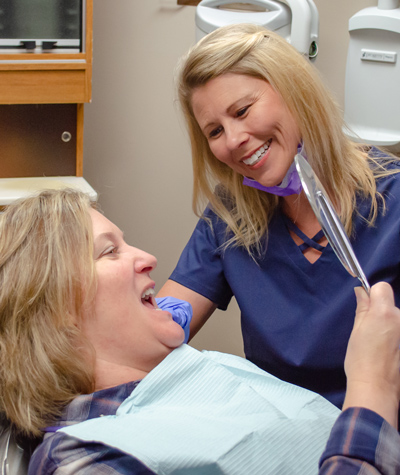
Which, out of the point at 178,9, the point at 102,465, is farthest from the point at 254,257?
the point at 178,9

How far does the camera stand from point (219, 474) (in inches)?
33.1

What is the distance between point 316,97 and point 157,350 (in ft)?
2.15

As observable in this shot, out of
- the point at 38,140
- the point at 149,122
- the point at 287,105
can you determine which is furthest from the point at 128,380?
the point at 149,122

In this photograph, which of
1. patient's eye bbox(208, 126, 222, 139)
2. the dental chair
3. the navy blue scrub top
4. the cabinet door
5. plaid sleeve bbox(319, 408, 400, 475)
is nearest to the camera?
plaid sleeve bbox(319, 408, 400, 475)

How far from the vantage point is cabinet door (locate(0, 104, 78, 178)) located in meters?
1.98

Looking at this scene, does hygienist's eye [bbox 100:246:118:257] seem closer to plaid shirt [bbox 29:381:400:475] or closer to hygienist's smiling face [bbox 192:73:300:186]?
plaid shirt [bbox 29:381:400:475]

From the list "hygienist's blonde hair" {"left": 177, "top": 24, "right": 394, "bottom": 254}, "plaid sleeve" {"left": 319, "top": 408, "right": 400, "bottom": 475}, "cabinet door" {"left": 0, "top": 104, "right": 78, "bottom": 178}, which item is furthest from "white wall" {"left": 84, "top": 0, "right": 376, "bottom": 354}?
"plaid sleeve" {"left": 319, "top": 408, "right": 400, "bottom": 475}

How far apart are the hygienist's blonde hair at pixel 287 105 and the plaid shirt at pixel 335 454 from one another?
1.86 feet

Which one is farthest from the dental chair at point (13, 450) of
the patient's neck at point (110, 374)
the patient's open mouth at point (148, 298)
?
the patient's open mouth at point (148, 298)

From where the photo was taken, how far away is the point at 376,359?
2.72ft

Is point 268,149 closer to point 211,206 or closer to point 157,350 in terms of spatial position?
point 211,206

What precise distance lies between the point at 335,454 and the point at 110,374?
40 cm

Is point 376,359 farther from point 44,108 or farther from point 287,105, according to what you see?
point 44,108

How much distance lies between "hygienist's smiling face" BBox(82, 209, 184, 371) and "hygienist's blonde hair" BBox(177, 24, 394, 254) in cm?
41
